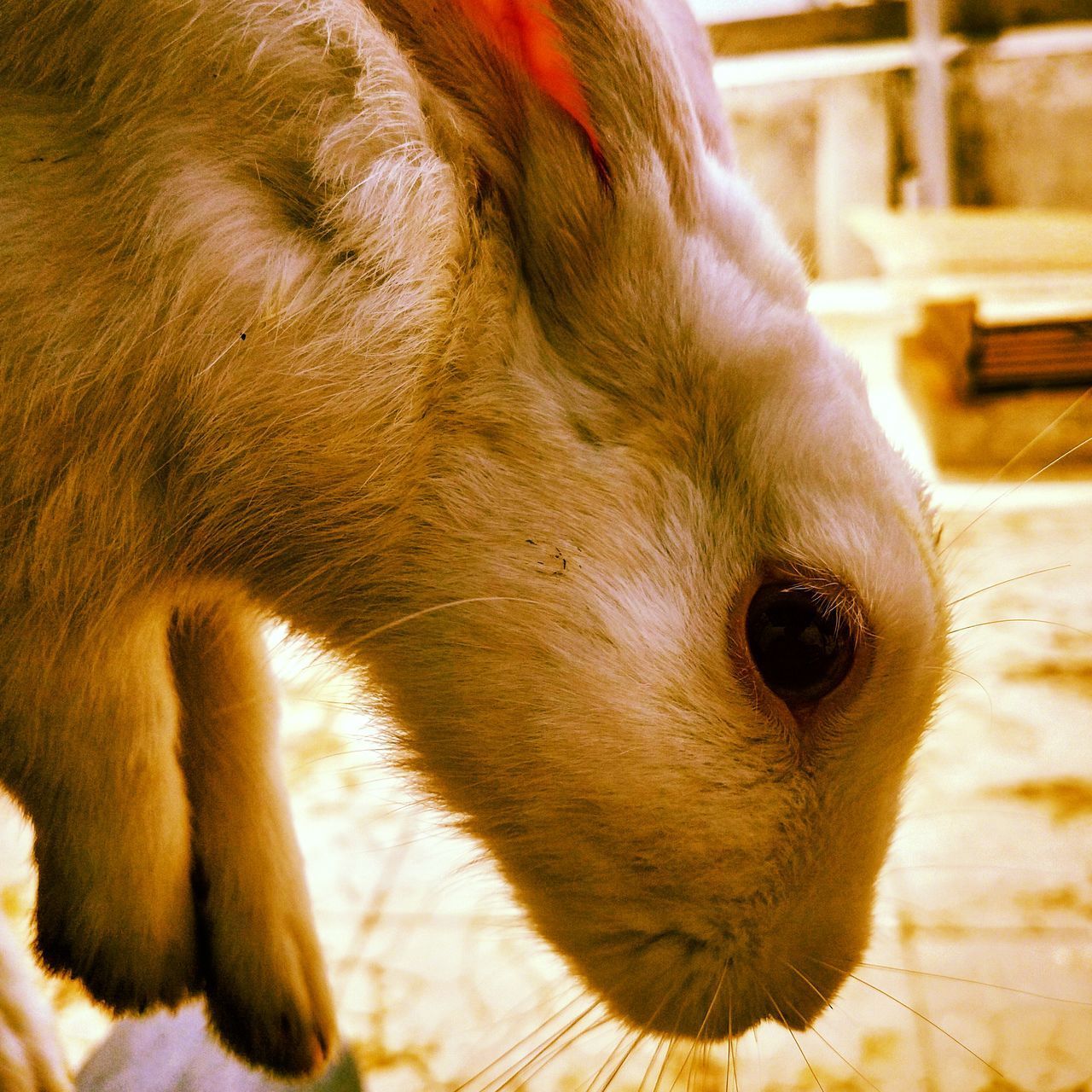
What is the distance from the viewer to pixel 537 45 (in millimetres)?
550

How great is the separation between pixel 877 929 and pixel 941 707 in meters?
0.33

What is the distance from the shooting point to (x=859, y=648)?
562mm

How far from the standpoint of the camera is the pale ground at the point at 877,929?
0.92 meters

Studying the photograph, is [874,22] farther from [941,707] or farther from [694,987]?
[694,987]

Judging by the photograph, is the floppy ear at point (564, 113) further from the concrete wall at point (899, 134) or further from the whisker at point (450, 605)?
the concrete wall at point (899, 134)

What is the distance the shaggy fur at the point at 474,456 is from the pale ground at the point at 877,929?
0.12 m

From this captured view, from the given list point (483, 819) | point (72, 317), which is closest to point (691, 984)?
point (483, 819)

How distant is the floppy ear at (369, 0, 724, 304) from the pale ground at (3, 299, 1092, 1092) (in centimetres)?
31

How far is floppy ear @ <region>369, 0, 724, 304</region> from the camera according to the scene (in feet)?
1.75

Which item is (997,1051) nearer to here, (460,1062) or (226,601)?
(460,1062)

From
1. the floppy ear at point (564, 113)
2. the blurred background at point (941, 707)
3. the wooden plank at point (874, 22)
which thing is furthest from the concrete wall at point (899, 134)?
the floppy ear at point (564, 113)

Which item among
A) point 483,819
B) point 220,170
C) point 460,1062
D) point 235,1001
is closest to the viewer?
point 220,170

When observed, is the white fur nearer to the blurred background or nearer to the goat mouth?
the blurred background

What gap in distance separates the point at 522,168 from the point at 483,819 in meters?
0.36
